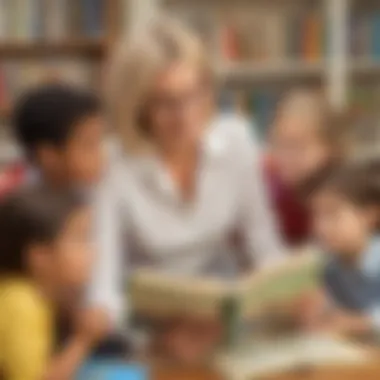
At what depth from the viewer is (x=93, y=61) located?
277cm

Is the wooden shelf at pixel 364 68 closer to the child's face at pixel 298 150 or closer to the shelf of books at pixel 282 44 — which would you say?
the shelf of books at pixel 282 44

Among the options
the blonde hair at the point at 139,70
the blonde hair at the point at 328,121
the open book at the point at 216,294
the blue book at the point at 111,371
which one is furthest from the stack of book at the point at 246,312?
the blonde hair at the point at 328,121

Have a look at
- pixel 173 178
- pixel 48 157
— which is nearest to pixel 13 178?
pixel 48 157

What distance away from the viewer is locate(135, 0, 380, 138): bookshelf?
113 inches

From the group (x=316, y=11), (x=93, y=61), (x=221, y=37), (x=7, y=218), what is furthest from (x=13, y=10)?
(x=7, y=218)

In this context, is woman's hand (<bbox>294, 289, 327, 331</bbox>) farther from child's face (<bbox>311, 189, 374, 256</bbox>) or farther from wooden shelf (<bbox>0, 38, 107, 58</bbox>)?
wooden shelf (<bbox>0, 38, 107, 58</bbox>)

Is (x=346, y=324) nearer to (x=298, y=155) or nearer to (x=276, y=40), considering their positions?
(x=298, y=155)

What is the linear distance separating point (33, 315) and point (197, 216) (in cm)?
60

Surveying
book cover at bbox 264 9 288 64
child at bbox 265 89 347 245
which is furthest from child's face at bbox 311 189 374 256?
book cover at bbox 264 9 288 64

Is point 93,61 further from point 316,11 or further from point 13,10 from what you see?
point 316,11

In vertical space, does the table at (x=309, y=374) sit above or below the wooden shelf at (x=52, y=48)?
below

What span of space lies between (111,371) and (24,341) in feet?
0.42

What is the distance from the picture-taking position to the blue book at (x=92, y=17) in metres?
2.69

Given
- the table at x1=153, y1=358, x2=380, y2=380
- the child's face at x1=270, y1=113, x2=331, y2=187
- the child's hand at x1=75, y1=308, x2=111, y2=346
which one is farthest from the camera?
the child's face at x1=270, y1=113, x2=331, y2=187
